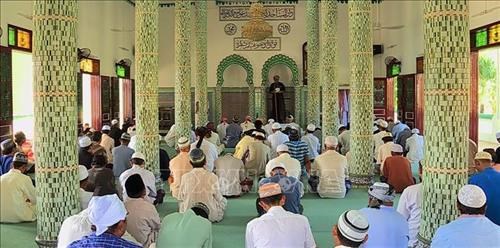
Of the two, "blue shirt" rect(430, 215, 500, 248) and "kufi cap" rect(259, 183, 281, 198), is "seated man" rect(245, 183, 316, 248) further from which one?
"blue shirt" rect(430, 215, 500, 248)

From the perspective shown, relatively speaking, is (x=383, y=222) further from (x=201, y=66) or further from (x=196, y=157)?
(x=201, y=66)

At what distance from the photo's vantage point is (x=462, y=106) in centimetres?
378

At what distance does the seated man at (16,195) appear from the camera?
537cm

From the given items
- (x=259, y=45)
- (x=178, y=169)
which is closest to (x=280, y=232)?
(x=178, y=169)

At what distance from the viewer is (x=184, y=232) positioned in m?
3.20

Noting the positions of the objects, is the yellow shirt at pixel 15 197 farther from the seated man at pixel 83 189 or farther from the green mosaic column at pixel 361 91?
the green mosaic column at pixel 361 91

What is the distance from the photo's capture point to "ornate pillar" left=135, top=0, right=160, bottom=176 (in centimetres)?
701

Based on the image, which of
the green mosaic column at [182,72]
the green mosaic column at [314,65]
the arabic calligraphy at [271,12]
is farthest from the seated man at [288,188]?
the arabic calligraphy at [271,12]

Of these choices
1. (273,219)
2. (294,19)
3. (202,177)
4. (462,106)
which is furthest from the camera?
(294,19)

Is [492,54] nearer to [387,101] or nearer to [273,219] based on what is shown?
[387,101]

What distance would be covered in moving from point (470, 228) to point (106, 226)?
6.04 ft

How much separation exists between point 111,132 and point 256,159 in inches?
110

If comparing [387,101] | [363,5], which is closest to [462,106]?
[363,5]

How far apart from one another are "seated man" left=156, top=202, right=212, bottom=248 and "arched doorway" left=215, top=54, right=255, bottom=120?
1228 centimetres
